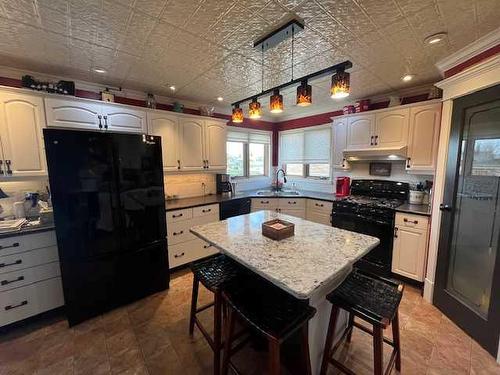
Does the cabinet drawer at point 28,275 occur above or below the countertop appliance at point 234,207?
below

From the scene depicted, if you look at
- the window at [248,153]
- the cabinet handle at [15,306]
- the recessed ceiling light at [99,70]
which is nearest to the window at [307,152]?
the window at [248,153]

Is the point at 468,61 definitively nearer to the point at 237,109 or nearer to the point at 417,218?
the point at 417,218

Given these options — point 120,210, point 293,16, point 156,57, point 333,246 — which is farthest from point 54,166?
point 333,246

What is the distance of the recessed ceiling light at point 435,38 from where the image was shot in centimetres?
167

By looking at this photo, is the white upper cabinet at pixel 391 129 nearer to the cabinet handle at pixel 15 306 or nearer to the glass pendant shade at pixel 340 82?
the glass pendant shade at pixel 340 82

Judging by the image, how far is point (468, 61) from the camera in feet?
6.37

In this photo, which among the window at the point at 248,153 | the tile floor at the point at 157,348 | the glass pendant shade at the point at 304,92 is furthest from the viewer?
the window at the point at 248,153

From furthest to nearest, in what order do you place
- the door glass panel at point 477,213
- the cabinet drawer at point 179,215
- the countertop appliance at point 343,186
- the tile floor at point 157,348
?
the countertop appliance at point 343,186 → the cabinet drawer at point 179,215 → the door glass panel at point 477,213 → the tile floor at point 157,348

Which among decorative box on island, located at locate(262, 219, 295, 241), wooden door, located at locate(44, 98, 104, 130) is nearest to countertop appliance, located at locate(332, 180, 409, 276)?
decorative box on island, located at locate(262, 219, 295, 241)

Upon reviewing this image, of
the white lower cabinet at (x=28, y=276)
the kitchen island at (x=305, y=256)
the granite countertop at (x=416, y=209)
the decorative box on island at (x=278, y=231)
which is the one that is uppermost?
the decorative box on island at (x=278, y=231)

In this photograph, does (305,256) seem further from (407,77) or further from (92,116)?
(92,116)

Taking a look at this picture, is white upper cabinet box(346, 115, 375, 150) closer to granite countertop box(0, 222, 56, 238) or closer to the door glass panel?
the door glass panel

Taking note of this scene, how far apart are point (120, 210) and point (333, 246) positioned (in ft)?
6.64

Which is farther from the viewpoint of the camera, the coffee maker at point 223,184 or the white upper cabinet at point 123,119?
the coffee maker at point 223,184
